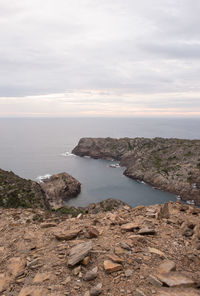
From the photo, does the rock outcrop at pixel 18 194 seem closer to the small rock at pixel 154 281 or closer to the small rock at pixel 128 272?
the small rock at pixel 128 272

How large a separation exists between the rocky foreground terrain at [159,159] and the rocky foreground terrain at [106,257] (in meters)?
71.2

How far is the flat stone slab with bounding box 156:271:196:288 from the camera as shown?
669cm

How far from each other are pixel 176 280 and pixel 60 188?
224ft

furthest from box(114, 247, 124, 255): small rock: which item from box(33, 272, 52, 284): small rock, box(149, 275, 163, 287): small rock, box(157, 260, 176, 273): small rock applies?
box(33, 272, 52, 284): small rock

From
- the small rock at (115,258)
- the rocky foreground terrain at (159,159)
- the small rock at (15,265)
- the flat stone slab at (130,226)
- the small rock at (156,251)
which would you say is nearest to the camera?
the small rock at (115,258)

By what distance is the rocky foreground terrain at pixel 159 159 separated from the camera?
262ft

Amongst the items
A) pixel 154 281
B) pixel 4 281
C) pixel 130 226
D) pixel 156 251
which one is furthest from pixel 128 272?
pixel 4 281

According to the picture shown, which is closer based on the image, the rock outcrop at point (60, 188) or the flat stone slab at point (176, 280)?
the flat stone slab at point (176, 280)

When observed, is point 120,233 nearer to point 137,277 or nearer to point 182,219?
point 137,277

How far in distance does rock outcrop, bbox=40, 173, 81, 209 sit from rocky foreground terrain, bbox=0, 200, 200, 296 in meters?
56.2

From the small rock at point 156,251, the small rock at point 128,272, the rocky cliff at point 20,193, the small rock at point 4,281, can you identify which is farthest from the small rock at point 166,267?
the rocky cliff at point 20,193

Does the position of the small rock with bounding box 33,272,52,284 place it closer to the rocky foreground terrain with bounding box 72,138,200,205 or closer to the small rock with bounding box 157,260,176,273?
the small rock with bounding box 157,260,176,273

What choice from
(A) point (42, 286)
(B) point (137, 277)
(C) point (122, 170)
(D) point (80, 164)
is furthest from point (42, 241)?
(D) point (80, 164)

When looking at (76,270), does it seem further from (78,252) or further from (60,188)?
(60,188)
